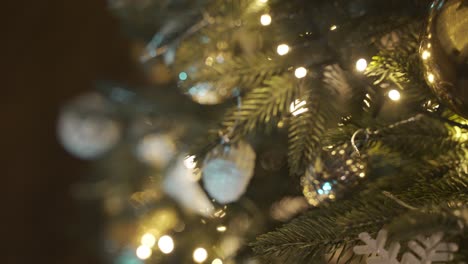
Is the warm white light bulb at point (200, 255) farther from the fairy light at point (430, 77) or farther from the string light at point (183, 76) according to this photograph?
the fairy light at point (430, 77)

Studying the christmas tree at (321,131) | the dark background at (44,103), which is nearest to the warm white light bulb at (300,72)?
the christmas tree at (321,131)

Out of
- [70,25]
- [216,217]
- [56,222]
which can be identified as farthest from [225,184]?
[70,25]

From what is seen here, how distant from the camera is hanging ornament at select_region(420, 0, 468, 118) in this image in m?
0.38

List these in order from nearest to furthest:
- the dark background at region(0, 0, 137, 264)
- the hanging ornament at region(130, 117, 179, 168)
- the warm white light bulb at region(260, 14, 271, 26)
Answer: the warm white light bulb at region(260, 14, 271, 26)
the hanging ornament at region(130, 117, 179, 168)
the dark background at region(0, 0, 137, 264)

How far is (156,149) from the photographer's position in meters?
0.98

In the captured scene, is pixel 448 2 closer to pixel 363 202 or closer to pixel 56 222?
pixel 363 202

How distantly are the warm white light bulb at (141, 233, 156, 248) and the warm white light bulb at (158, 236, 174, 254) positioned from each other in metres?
0.04

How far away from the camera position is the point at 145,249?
2.53 ft

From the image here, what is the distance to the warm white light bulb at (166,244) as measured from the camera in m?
0.73

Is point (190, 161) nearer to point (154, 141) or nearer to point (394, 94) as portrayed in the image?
point (394, 94)

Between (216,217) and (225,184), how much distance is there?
6 centimetres

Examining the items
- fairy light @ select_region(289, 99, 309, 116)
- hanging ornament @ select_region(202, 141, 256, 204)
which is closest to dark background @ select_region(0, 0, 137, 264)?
hanging ornament @ select_region(202, 141, 256, 204)

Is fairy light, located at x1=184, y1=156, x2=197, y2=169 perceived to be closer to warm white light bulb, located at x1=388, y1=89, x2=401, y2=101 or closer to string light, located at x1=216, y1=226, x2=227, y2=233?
string light, located at x1=216, y1=226, x2=227, y2=233

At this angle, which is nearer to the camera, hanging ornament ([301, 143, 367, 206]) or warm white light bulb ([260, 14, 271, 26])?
hanging ornament ([301, 143, 367, 206])
